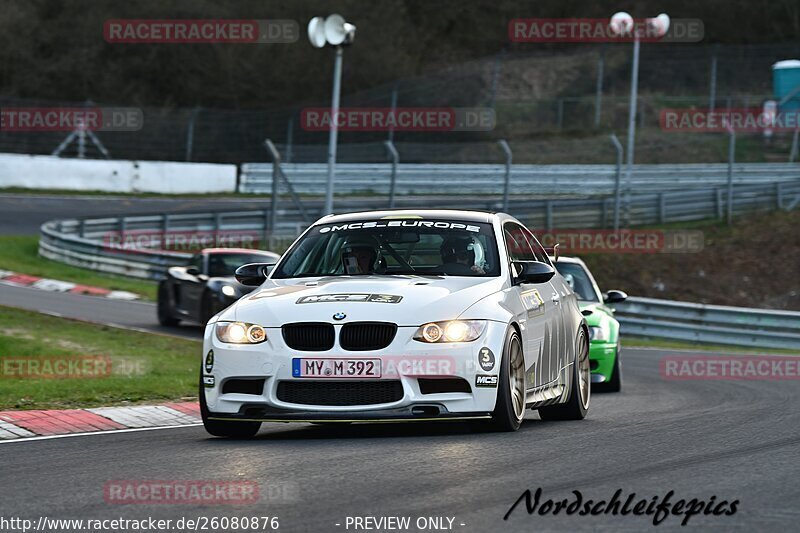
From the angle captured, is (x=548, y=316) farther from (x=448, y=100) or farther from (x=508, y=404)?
(x=448, y=100)

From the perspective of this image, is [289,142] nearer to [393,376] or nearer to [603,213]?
[603,213]

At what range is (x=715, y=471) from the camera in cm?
712

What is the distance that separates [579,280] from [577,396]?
5146 millimetres

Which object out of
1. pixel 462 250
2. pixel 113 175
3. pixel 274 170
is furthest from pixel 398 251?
pixel 113 175

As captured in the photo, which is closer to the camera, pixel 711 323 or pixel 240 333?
pixel 240 333

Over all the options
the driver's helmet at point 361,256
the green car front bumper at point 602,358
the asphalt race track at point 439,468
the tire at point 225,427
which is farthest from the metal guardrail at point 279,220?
the asphalt race track at point 439,468

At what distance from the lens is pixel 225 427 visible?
894cm

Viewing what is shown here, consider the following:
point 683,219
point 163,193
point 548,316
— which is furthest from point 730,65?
point 548,316

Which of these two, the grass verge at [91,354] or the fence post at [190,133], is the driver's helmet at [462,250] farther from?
the fence post at [190,133]

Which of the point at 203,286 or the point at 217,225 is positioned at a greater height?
the point at 217,225

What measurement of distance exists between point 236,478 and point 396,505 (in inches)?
45.5

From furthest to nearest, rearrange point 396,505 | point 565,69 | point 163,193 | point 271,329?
1. point 565,69
2. point 163,193
3. point 271,329
4. point 396,505

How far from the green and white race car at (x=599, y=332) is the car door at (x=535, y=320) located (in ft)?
13.5

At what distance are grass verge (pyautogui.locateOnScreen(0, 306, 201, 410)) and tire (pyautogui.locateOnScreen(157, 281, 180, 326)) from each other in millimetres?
2156
